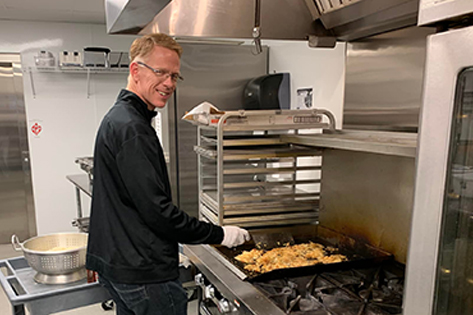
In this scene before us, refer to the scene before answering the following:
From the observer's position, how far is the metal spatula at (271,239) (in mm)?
1725

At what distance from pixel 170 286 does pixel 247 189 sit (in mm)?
797

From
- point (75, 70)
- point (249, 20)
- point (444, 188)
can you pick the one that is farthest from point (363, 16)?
point (75, 70)

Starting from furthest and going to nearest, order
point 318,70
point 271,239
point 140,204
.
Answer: point 318,70 → point 271,239 → point 140,204

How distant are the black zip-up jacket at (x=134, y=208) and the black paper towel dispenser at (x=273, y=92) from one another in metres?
1.33

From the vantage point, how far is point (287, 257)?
5.15 ft

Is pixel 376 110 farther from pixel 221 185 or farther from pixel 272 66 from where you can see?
pixel 272 66

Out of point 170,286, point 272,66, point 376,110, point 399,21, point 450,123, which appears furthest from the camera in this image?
point 272,66

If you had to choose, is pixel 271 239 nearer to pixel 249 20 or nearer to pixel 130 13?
pixel 249 20

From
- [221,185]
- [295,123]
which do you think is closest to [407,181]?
[295,123]

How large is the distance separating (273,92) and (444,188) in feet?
6.36

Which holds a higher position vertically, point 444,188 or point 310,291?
point 444,188

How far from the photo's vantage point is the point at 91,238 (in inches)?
53.6

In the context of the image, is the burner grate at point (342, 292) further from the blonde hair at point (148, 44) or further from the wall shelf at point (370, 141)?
the blonde hair at point (148, 44)

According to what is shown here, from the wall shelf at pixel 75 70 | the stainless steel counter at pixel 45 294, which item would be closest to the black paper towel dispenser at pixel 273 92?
the stainless steel counter at pixel 45 294
